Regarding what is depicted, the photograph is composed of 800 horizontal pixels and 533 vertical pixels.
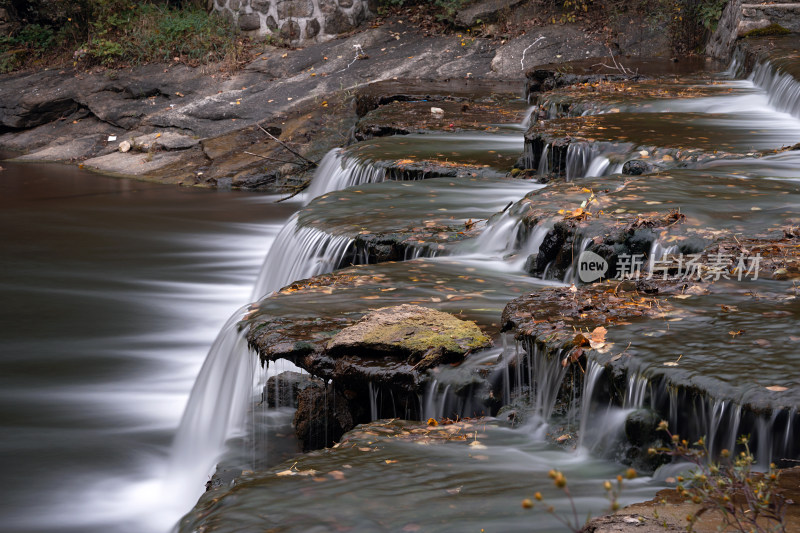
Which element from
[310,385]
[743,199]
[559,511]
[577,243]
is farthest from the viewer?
[743,199]

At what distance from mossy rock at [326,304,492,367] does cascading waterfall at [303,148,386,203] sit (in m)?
4.63

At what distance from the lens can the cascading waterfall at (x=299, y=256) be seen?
6.21 m

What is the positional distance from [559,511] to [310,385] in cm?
201

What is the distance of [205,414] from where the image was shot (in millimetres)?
5152

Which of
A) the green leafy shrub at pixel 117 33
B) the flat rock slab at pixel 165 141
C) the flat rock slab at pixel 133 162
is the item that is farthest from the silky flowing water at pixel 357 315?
the green leafy shrub at pixel 117 33

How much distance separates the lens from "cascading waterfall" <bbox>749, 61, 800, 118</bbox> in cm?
876

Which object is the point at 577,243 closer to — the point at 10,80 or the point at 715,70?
the point at 715,70

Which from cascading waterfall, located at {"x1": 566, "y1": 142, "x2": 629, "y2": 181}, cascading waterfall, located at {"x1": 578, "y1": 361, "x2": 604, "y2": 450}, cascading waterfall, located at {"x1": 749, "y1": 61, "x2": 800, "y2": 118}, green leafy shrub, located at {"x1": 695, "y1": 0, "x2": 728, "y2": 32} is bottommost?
cascading waterfall, located at {"x1": 578, "y1": 361, "x2": 604, "y2": 450}

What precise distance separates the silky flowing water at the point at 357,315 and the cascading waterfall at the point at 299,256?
0.02 metres

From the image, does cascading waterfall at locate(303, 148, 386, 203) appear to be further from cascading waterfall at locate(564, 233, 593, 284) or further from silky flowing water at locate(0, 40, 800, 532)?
cascading waterfall at locate(564, 233, 593, 284)

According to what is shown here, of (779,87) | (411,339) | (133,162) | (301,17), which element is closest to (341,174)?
(779,87)

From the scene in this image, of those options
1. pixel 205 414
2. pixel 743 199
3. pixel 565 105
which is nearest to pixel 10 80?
pixel 565 105

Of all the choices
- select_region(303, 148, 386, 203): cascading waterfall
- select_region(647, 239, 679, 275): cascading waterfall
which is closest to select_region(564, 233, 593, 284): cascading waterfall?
select_region(647, 239, 679, 275): cascading waterfall

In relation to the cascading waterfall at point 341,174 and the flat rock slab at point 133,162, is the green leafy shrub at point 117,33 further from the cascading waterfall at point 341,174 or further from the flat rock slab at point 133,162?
the cascading waterfall at point 341,174
